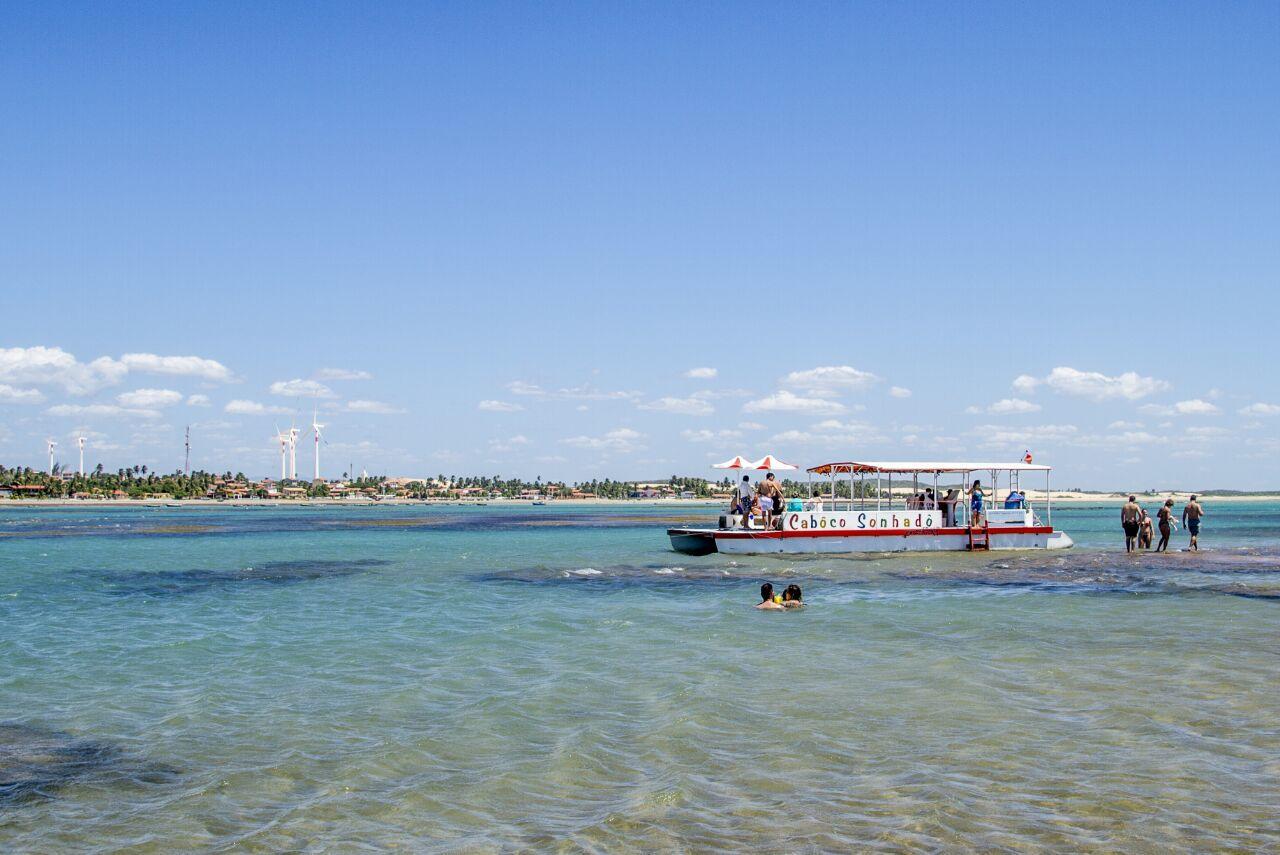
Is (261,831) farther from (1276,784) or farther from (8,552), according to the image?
(8,552)

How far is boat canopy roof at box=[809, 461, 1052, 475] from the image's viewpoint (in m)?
39.1


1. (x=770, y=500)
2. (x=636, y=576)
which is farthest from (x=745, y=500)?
(x=636, y=576)

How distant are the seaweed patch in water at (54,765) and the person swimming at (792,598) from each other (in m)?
14.8

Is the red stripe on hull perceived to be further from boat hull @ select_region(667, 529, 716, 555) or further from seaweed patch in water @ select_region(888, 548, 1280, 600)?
seaweed patch in water @ select_region(888, 548, 1280, 600)

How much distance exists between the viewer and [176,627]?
863 inches

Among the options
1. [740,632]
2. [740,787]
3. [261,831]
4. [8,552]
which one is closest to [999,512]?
[740,632]

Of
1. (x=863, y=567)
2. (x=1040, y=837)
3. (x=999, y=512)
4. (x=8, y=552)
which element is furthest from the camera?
(x=8, y=552)

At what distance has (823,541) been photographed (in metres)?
39.6

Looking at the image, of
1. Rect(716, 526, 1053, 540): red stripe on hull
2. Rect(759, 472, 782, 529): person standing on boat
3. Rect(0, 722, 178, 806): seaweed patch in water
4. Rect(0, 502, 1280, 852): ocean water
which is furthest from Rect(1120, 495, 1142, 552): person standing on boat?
Rect(0, 722, 178, 806): seaweed patch in water

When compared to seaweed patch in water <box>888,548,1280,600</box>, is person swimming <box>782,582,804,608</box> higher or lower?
higher

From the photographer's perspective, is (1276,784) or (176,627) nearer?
(1276,784)

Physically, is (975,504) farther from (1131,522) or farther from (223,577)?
(223,577)

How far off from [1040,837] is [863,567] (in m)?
27.7

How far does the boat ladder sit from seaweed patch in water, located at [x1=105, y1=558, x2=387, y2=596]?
23.6 m
